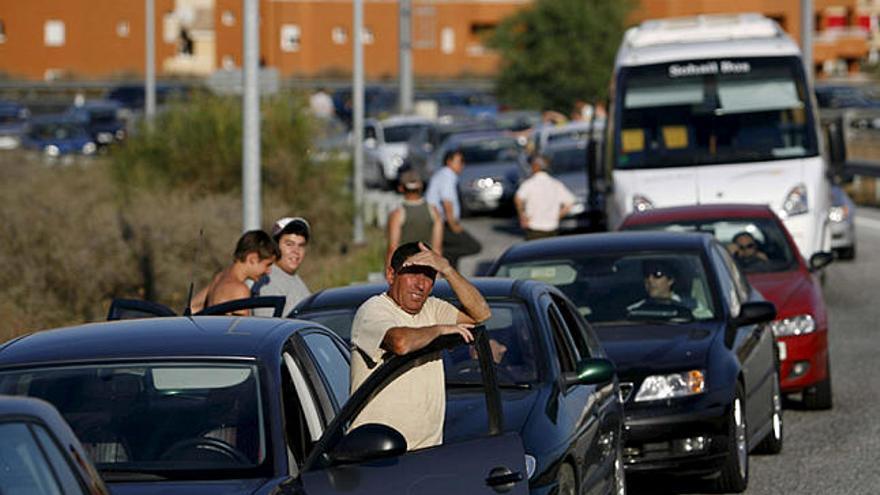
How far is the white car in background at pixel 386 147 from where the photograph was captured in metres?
42.8

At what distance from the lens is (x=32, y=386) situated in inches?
276

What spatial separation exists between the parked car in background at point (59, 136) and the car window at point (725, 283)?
43810 millimetres

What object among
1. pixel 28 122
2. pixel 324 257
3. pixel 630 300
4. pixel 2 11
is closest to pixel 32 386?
pixel 630 300

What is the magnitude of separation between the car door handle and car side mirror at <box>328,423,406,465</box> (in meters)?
0.42

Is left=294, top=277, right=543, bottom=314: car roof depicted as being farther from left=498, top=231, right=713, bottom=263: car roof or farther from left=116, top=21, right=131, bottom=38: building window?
left=116, top=21, right=131, bottom=38: building window

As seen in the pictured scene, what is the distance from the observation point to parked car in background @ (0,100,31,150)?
5703 centimetres

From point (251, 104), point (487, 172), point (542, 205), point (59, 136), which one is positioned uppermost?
point (251, 104)

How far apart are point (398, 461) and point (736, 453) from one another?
179 inches

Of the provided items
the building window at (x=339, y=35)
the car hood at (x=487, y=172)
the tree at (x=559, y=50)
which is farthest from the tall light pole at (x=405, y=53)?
the building window at (x=339, y=35)

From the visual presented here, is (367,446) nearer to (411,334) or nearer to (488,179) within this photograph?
(411,334)

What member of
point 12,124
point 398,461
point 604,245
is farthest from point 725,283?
point 12,124

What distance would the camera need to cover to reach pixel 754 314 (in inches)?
470

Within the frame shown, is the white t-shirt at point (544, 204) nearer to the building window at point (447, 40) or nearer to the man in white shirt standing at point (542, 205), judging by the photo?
the man in white shirt standing at point (542, 205)

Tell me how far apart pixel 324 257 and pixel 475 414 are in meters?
20.2
